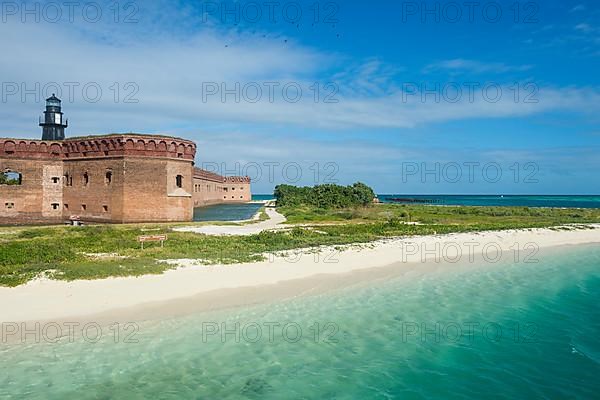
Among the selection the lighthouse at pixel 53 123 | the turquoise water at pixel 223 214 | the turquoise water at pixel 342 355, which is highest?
the lighthouse at pixel 53 123

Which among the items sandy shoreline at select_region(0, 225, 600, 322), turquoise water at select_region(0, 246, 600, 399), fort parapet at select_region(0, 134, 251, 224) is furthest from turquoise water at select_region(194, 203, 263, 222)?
turquoise water at select_region(0, 246, 600, 399)

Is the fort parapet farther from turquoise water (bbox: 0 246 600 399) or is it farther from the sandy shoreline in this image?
turquoise water (bbox: 0 246 600 399)

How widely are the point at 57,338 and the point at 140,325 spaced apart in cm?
153

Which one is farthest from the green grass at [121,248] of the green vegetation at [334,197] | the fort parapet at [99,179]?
the green vegetation at [334,197]

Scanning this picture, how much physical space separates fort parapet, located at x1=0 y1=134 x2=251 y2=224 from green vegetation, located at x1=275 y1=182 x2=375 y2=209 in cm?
2070

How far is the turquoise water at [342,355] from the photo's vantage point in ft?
22.0

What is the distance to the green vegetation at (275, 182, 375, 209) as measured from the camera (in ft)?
157

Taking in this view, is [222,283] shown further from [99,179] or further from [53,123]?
[53,123]

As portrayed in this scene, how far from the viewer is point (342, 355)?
8055 millimetres

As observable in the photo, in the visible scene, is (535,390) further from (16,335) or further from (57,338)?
(16,335)

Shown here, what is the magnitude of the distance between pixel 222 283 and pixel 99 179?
2051 centimetres

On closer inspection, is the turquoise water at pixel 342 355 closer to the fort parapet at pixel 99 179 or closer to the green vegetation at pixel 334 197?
the fort parapet at pixel 99 179

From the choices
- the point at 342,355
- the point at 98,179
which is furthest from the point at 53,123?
the point at 342,355

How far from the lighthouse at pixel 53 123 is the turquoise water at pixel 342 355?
31302mm
